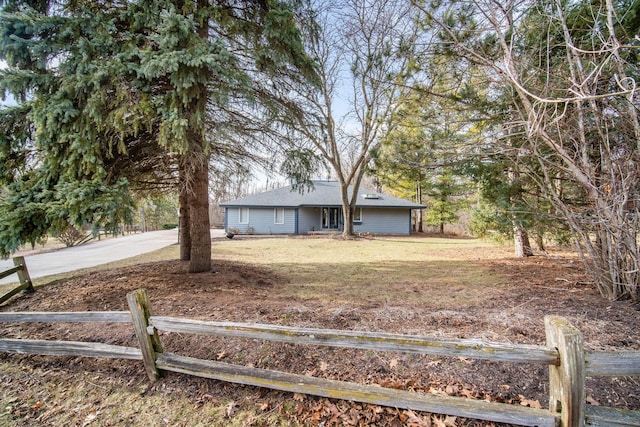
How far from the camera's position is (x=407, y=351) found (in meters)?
2.25

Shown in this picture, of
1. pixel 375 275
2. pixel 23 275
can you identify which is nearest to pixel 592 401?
pixel 375 275

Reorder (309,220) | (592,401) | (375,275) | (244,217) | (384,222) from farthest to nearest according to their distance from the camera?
(309,220)
(384,222)
(244,217)
(375,275)
(592,401)

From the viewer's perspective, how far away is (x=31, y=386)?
2.96 meters

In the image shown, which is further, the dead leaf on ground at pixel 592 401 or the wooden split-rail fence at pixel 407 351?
the dead leaf on ground at pixel 592 401

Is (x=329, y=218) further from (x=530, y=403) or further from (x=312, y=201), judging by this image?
(x=530, y=403)

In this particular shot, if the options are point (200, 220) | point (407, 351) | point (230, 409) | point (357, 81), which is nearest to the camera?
point (407, 351)

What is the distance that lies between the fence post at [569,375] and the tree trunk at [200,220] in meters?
6.10

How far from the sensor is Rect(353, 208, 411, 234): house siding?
2306 centimetres

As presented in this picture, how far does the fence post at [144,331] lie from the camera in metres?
2.80

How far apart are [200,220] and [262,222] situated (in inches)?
626

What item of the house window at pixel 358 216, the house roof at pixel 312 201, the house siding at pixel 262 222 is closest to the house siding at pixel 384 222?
the house window at pixel 358 216

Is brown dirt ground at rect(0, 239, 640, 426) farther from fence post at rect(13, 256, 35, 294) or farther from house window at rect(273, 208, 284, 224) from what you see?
house window at rect(273, 208, 284, 224)

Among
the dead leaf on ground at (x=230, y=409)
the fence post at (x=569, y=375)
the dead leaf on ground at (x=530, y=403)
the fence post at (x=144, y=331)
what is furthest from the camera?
the fence post at (x=144, y=331)

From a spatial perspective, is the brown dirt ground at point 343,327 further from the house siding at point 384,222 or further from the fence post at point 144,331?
the house siding at point 384,222
